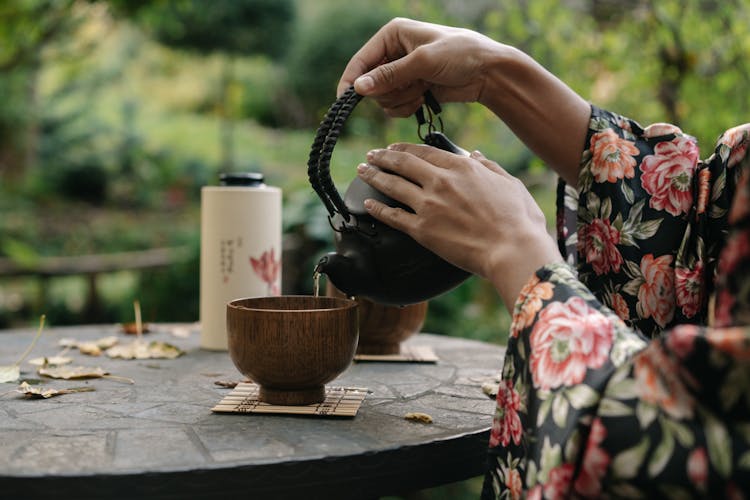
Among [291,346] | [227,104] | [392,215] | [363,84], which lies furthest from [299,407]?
[227,104]

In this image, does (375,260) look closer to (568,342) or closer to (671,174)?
(568,342)

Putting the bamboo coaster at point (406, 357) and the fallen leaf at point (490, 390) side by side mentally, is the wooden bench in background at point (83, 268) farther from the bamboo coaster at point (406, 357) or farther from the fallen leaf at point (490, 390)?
the fallen leaf at point (490, 390)

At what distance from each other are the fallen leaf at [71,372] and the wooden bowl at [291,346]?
400mm

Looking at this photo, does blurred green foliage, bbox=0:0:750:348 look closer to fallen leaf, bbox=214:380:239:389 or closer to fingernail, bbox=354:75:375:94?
fingernail, bbox=354:75:375:94

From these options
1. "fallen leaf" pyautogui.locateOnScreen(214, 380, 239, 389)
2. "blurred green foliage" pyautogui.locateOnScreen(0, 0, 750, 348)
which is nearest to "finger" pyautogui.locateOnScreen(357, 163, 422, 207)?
"fallen leaf" pyautogui.locateOnScreen(214, 380, 239, 389)

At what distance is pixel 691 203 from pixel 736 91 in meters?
2.60

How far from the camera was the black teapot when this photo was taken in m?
1.17

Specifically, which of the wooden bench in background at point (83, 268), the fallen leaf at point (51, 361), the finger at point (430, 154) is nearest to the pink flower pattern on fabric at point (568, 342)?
the finger at point (430, 154)

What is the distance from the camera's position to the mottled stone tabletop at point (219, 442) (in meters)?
0.87

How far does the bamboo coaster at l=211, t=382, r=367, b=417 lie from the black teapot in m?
0.18

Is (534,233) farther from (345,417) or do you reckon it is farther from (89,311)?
(89,311)

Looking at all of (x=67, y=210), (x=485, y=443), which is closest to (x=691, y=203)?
(x=485, y=443)

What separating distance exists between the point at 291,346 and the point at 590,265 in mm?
636

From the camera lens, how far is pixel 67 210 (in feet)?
26.6
